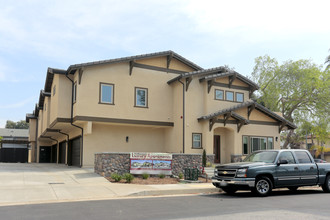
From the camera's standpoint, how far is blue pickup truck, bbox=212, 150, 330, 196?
12094 mm

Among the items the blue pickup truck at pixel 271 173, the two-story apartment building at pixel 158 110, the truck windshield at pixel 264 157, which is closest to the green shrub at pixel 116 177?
the blue pickup truck at pixel 271 173

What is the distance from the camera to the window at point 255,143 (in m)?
25.4

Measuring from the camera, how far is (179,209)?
927cm

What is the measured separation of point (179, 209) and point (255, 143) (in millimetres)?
17776

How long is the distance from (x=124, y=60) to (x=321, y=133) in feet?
90.5

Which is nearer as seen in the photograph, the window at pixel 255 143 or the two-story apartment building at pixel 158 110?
the two-story apartment building at pixel 158 110

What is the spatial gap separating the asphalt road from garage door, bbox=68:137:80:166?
14.8 meters

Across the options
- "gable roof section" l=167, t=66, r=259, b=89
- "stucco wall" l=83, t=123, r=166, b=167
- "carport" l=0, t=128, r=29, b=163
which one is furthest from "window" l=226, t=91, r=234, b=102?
"carport" l=0, t=128, r=29, b=163

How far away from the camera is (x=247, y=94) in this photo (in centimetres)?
2697

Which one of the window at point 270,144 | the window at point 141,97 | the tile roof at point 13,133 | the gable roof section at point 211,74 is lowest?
the window at point 270,144

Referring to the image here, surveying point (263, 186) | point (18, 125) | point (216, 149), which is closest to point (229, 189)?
point (263, 186)

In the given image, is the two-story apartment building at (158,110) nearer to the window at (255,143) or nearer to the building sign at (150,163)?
the window at (255,143)

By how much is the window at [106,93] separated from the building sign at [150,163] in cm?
655

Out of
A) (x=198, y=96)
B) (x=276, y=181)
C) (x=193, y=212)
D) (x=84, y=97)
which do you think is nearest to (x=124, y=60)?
(x=84, y=97)
